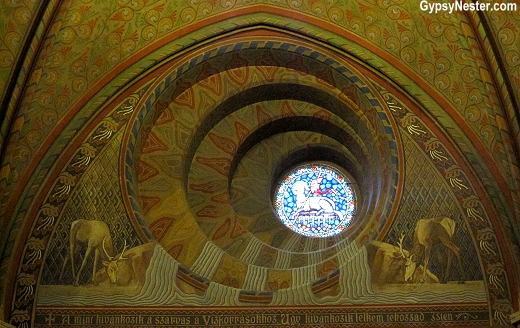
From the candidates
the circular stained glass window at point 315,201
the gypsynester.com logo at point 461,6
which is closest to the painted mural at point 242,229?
the circular stained glass window at point 315,201

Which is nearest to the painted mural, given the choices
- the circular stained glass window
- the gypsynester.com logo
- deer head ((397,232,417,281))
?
deer head ((397,232,417,281))

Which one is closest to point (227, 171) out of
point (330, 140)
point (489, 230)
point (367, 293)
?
point (330, 140)

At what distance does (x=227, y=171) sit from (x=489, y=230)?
379 centimetres

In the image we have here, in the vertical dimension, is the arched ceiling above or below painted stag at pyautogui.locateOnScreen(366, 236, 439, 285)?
above

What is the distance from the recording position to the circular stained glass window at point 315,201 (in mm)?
14016

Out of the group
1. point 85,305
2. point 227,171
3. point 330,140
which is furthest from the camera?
point 330,140

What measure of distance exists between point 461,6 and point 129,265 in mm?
5512

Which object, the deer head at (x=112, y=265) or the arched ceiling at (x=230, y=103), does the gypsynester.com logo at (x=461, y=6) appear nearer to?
the arched ceiling at (x=230, y=103)

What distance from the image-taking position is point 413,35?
12688 mm

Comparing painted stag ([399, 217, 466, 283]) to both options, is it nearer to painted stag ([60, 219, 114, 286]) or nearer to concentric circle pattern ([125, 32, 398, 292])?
concentric circle pattern ([125, 32, 398, 292])

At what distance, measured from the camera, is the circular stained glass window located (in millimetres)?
14016

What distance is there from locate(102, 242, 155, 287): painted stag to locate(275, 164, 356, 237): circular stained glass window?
262 cm

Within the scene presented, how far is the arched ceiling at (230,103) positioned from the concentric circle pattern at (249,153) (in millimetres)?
23

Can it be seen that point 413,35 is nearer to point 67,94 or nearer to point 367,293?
point 367,293
